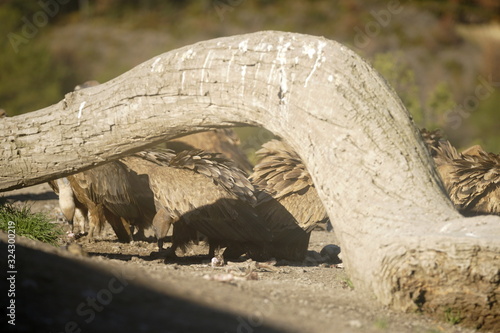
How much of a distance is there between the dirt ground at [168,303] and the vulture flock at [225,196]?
180cm

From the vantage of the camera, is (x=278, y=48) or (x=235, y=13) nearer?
(x=278, y=48)

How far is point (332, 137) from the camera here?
515 cm

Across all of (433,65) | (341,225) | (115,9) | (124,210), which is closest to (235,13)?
(115,9)

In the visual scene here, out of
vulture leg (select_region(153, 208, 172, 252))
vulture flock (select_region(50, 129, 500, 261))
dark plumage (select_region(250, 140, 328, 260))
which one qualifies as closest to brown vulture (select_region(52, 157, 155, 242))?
vulture flock (select_region(50, 129, 500, 261))

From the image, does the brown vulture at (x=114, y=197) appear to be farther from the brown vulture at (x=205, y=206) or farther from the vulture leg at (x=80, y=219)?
the brown vulture at (x=205, y=206)

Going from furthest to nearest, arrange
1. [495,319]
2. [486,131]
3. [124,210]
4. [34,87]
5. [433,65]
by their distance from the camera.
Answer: [433,65], [486,131], [34,87], [124,210], [495,319]

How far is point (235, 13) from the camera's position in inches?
1587

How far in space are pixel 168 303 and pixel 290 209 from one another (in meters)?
3.48

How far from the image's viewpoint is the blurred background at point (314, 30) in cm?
3378

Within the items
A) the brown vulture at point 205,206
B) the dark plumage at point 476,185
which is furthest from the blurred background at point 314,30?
the brown vulture at point 205,206

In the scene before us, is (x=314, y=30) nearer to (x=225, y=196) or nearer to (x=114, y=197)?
(x=114, y=197)

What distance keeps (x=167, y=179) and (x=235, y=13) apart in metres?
34.2

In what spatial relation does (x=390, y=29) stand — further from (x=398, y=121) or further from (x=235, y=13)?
(x=398, y=121)

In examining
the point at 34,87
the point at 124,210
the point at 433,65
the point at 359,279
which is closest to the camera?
the point at 359,279
